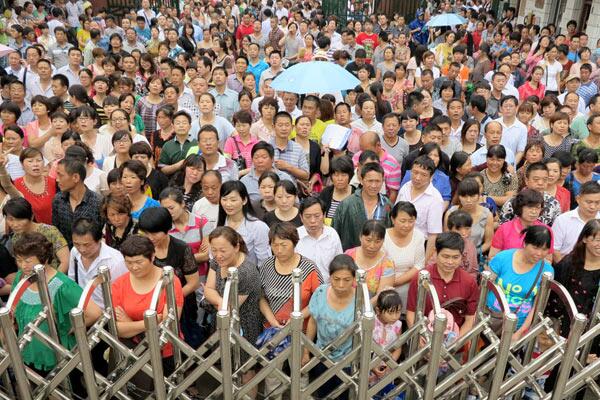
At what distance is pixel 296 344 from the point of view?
2.63 meters

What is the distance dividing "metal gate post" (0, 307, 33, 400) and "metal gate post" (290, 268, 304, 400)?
4.19 ft

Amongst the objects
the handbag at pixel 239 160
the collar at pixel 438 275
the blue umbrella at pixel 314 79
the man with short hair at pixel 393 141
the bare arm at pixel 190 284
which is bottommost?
the bare arm at pixel 190 284

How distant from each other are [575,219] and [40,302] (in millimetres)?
3956

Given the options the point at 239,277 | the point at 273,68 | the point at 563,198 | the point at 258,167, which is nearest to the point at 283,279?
the point at 239,277

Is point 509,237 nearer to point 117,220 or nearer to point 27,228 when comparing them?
point 117,220

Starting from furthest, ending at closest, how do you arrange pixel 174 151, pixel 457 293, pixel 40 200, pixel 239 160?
pixel 239 160 → pixel 174 151 → pixel 40 200 → pixel 457 293

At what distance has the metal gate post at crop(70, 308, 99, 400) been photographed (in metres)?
2.54

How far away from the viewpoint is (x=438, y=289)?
3.80 m

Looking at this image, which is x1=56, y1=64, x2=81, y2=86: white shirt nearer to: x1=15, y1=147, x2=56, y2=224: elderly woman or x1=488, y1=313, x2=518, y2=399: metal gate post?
x1=15, y1=147, x2=56, y2=224: elderly woman

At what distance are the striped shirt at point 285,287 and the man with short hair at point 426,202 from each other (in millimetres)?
1229

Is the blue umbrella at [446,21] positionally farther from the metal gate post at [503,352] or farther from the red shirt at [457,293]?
the metal gate post at [503,352]

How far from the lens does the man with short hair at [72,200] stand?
462 cm

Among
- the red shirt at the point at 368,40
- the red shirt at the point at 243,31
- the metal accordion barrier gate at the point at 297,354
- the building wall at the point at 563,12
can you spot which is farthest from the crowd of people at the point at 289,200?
the building wall at the point at 563,12

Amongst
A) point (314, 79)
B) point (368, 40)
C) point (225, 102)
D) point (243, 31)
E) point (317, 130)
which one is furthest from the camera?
point (243, 31)
